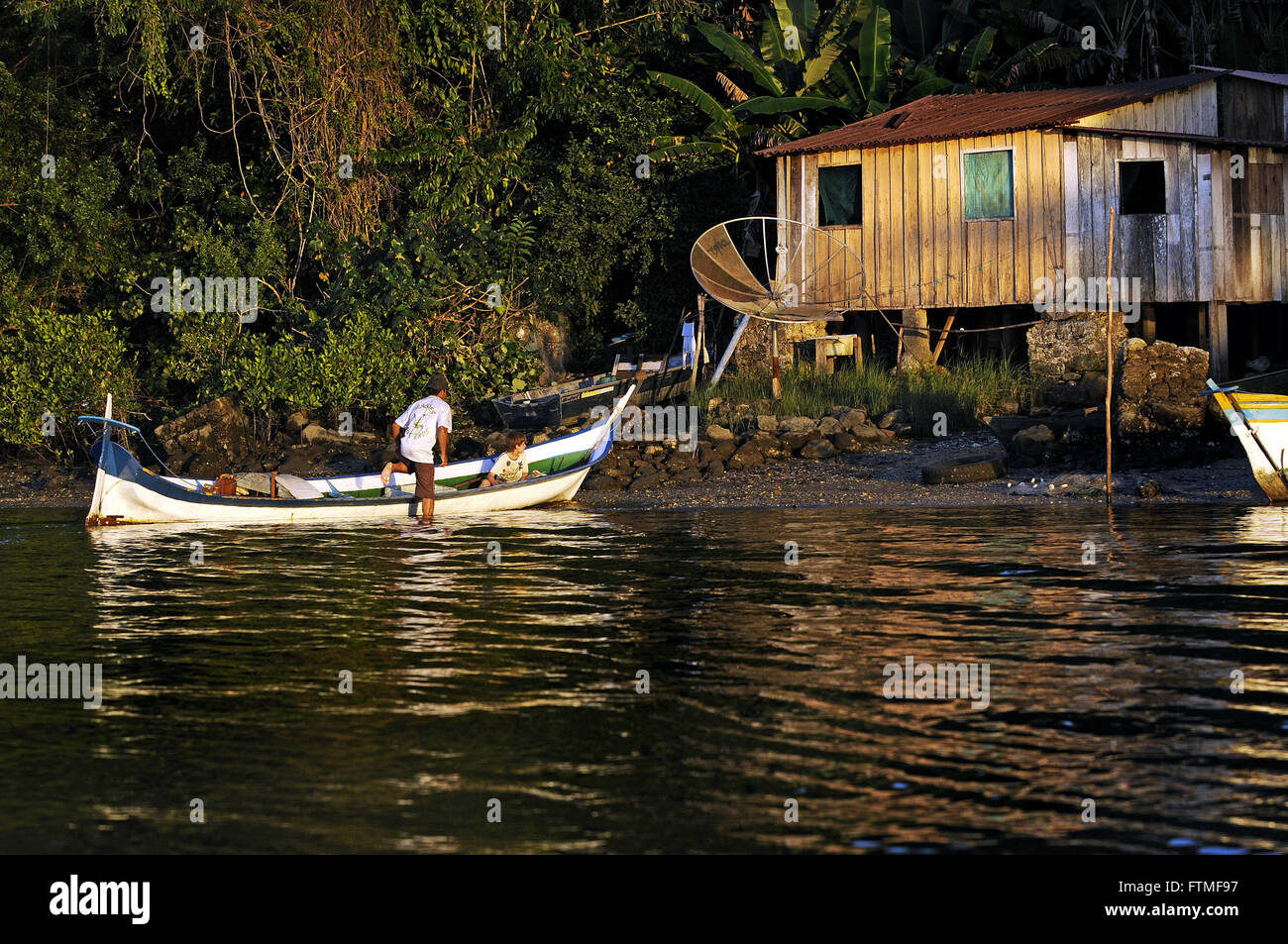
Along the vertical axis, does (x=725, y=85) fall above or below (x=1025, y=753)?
above

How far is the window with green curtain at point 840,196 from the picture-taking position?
27906 mm

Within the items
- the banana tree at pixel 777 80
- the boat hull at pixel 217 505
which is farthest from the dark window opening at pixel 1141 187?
the boat hull at pixel 217 505

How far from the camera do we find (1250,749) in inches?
323

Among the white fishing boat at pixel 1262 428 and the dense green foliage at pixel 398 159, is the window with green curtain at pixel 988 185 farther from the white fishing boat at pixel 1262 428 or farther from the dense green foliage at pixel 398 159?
the white fishing boat at pixel 1262 428

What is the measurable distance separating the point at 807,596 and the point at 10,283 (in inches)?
777

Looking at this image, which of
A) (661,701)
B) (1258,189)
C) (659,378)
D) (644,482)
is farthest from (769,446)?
(661,701)

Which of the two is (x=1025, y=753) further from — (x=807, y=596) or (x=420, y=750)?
(x=807, y=596)

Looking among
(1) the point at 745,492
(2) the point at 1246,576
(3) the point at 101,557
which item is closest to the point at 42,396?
(3) the point at 101,557

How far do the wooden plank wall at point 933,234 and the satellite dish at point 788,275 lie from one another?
0.04 m

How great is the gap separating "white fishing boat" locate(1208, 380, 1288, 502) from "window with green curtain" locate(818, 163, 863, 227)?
9.93m

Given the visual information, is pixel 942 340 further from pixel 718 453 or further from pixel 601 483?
pixel 601 483

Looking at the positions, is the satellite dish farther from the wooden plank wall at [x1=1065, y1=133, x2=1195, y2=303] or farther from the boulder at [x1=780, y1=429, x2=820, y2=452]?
the wooden plank wall at [x1=1065, y1=133, x2=1195, y2=303]

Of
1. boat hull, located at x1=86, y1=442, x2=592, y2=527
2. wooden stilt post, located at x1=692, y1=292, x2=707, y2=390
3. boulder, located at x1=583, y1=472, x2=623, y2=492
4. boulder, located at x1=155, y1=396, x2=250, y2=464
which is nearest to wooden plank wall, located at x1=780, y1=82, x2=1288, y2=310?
wooden stilt post, located at x1=692, y1=292, x2=707, y2=390

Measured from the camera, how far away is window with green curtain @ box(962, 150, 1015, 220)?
26.5 m
